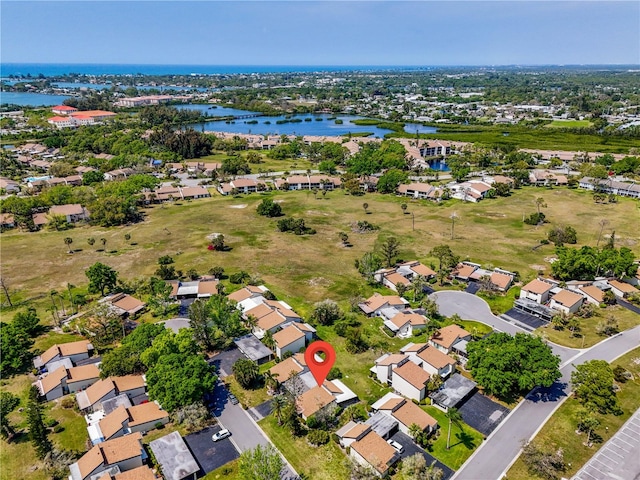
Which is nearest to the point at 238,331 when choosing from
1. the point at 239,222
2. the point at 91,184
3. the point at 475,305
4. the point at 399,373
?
the point at 399,373

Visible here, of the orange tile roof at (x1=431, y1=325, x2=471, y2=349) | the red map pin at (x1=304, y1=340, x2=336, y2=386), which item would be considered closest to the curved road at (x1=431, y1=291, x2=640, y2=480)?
the orange tile roof at (x1=431, y1=325, x2=471, y2=349)

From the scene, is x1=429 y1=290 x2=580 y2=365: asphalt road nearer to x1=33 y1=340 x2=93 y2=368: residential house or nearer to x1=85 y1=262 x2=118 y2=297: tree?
x1=33 y1=340 x2=93 y2=368: residential house

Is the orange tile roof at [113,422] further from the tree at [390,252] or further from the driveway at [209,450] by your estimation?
the tree at [390,252]

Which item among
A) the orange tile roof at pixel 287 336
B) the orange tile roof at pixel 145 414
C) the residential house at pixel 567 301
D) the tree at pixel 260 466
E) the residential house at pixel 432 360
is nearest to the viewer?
the tree at pixel 260 466

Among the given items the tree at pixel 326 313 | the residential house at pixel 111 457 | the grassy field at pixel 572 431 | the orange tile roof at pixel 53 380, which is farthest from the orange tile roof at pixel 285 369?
the grassy field at pixel 572 431

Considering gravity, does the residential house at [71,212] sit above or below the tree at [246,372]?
above

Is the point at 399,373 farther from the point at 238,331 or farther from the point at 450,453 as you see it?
the point at 238,331
